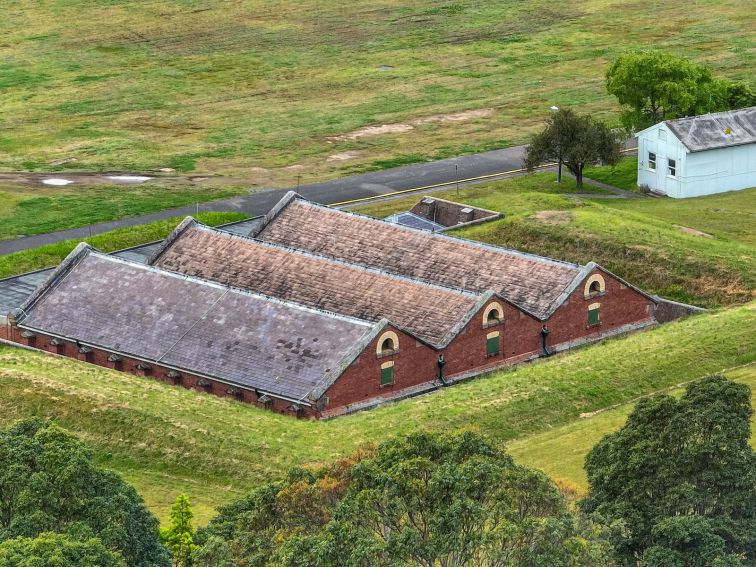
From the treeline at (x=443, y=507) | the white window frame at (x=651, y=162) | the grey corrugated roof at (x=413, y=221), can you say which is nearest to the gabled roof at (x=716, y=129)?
the white window frame at (x=651, y=162)

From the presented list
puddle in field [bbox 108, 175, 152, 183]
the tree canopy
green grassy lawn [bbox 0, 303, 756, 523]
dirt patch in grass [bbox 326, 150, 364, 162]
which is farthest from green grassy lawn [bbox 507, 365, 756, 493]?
dirt patch in grass [bbox 326, 150, 364, 162]

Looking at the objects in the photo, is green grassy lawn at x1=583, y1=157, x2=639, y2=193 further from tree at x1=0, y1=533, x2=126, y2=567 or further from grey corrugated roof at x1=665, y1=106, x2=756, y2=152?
tree at x1=0, y1=533, x2=126, y2=567

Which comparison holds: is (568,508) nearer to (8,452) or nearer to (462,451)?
(462,451)

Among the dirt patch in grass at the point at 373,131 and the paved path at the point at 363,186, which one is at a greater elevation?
the paved path at the point at 363,186

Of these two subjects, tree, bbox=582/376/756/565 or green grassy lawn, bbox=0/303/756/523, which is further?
green grassy lawn, bbox=0/303/756/523

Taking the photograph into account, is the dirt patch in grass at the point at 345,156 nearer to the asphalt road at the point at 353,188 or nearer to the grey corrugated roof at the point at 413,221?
the asphalt road at the point at 353,188

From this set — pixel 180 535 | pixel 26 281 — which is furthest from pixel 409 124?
pixel 180 535
